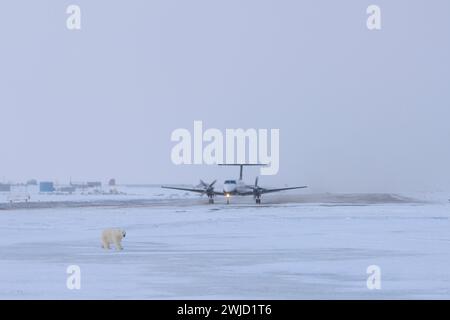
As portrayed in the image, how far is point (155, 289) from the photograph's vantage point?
1452 cm

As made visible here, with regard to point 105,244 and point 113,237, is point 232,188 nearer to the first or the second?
point 105,244

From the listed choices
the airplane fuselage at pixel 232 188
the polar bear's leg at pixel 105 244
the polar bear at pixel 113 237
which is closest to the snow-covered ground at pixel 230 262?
the polar bear's leg at pixel 105 244

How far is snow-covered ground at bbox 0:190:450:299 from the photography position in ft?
46.9

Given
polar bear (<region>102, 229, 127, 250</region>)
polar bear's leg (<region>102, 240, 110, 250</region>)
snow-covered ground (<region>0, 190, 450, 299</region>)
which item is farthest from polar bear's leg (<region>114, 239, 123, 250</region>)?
snow-covered ground (<region>0, 190, 450, 299</region>)

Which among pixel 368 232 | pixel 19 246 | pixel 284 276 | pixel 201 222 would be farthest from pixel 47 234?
pixel 284 276

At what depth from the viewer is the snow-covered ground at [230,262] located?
563 inches

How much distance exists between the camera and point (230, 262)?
19.2 m

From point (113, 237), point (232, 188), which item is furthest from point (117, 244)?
point (232, 188)

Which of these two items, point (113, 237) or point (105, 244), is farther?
point (105, 244)

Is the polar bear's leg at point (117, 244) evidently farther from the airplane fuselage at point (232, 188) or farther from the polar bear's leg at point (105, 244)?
the airplane fuselage at point (232, 188)
